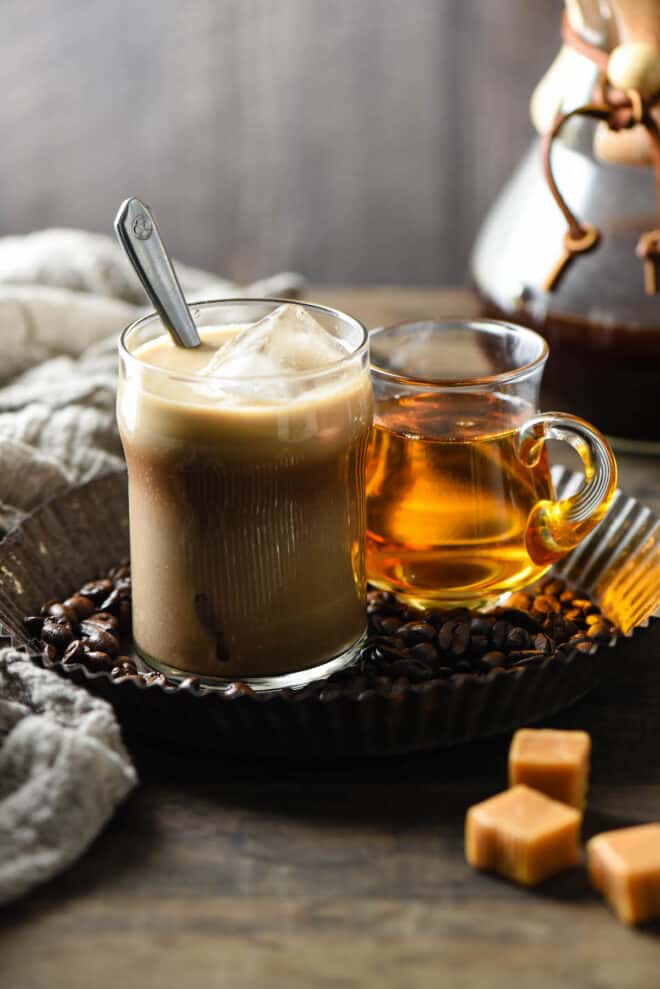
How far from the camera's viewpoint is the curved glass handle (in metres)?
0.99

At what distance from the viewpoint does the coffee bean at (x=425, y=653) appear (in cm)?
95

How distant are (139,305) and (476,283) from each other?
0.50 meters

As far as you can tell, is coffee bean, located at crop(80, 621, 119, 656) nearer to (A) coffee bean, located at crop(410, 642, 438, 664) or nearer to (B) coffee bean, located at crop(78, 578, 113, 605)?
(B) coffee bean, located at crop(78, 578, 113, 605)

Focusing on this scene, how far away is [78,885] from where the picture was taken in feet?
2.49

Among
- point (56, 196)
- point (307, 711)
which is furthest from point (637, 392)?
point (56, 196)

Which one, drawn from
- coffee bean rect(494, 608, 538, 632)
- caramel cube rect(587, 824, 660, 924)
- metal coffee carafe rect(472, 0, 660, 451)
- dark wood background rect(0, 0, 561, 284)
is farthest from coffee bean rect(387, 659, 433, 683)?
dark wood background rect(0, 0, 561, 284)

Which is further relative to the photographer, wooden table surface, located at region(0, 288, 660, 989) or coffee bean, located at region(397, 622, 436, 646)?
coffee bean, located at region(397, 622, 436, 646)

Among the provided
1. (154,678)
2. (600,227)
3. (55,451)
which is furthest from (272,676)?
(600,227)

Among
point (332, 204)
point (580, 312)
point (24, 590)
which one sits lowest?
point (332, 204)

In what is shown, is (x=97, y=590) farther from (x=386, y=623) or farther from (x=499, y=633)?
(x=499, y=633)

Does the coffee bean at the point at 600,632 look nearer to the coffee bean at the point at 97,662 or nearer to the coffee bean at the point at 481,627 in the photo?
the coffee bean at the point at 481,627

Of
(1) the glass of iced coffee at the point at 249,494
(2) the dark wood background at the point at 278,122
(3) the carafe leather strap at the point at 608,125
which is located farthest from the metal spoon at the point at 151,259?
(2) the dark wood background at the point at 278,122

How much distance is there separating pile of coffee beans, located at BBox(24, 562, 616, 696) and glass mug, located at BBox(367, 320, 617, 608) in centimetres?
4

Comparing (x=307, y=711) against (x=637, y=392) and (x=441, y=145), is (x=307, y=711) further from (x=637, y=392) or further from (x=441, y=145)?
(x=441, y=145)
